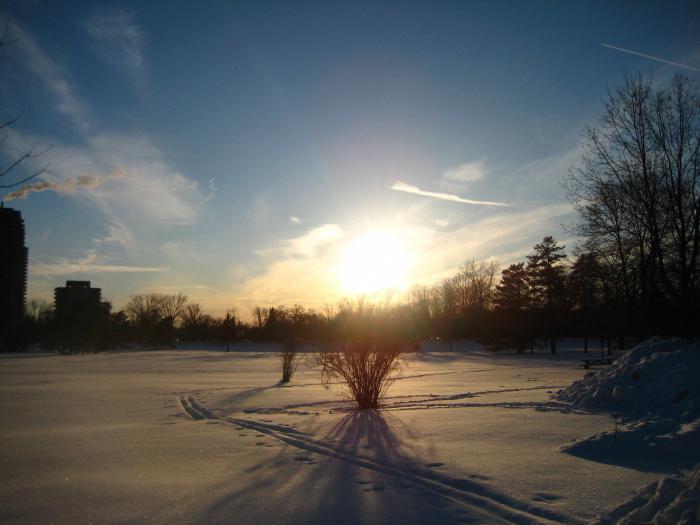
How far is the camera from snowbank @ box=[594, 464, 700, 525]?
4.06 metres

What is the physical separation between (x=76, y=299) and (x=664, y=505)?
270ft

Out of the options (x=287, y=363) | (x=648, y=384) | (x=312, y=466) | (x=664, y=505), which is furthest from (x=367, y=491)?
(x=287, y=363)

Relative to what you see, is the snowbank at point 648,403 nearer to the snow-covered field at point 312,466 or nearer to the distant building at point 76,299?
the snow-covered field at point 312,466

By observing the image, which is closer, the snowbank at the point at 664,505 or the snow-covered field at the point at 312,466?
the snowbank at the point at 664,505

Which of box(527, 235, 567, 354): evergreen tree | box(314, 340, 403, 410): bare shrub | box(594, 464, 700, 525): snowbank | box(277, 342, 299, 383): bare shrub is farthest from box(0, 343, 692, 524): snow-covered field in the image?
box(527, 235, 567, 354): evergreen tree

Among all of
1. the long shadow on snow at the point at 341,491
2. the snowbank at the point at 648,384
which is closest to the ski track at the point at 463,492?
the long shadow on snow at the point at 341,491

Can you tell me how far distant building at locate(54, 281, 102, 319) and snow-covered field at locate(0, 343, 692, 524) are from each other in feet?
206

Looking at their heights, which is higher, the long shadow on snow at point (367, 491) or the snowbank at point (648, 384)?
the snowbank at point (648, 384)

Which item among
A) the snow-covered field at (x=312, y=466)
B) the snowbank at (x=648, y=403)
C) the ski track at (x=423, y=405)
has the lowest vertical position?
the ski track at (x=423, y=405)

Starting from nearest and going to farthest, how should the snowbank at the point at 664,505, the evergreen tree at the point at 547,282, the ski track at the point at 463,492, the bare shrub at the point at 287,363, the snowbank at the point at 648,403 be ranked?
1. the snowbank at the point at 664,505
2. the ski track at the point at 463,492
3. the snowbank at the point at 648,403
4. the bare shrub at the point at 287,363
5. the evergreen tree at the point at 547,282

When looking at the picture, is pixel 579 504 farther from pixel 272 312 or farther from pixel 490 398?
pixel 272 312

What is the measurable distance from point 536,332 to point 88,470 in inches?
2166

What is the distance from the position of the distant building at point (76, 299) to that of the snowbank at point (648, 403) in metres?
70.5

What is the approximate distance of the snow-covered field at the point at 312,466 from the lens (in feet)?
17.0
